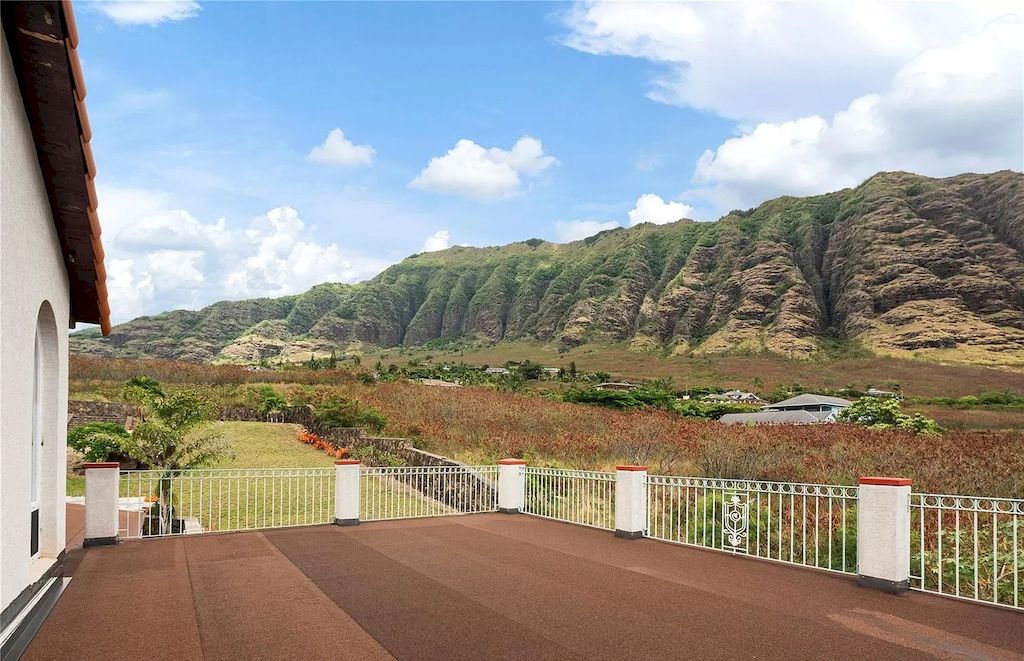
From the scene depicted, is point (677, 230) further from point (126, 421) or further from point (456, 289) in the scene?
point (126, 421)

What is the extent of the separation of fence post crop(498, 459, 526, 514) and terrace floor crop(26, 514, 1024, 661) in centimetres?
337

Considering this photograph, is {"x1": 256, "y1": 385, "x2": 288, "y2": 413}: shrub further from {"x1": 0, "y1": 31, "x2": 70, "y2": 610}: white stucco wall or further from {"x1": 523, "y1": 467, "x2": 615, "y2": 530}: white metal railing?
{"x1": 0, "y1": 31, "x2": 70, "y2": 610}: white stucco wall

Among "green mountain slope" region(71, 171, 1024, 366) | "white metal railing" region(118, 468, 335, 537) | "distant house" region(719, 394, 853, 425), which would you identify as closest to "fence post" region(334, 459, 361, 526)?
"white metal railing" region(118, 468, 335, 537)

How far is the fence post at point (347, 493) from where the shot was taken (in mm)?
11000

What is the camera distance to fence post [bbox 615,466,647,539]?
9969 mm

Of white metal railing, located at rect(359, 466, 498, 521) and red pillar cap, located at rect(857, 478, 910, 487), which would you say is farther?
white metal railing, located at rect(359, 466, 498, 521)

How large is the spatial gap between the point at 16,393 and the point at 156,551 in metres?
4.73

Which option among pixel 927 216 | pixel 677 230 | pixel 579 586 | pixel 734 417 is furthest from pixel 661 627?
pixel 677 230

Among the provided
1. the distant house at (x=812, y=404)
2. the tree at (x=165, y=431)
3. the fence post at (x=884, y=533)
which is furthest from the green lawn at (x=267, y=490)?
the distant house at (x=812, y=404)

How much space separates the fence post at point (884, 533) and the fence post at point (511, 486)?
6.59m

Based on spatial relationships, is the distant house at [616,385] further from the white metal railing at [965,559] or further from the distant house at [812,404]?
the white metal railing at [965,559]

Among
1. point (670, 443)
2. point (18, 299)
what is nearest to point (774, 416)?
point (670, 443)

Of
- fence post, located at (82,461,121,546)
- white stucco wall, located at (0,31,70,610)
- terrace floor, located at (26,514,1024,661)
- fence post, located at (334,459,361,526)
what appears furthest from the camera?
fence post, located at (334,459,361,526)

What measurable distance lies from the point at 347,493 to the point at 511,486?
3148mm
